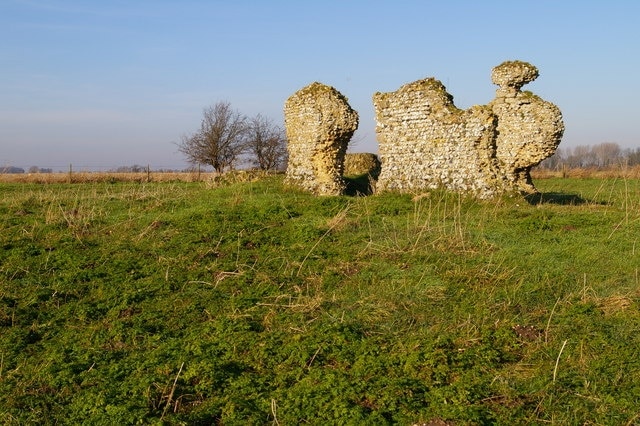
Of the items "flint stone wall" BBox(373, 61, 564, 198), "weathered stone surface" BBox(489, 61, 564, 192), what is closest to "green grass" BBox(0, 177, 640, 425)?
"flint stone wall" BBox(373, 61, 564, 198)

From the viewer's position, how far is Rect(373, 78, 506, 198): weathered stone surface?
13.2 meters

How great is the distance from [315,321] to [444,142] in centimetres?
822

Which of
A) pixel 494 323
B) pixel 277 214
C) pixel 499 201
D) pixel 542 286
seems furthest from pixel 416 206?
pixel 494 323

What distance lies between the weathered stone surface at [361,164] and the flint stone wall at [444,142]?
746 cm

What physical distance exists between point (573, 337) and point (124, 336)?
429 centimetres

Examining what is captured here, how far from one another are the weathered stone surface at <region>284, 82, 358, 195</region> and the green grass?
458cm

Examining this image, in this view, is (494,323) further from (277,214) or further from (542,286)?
(277,214)

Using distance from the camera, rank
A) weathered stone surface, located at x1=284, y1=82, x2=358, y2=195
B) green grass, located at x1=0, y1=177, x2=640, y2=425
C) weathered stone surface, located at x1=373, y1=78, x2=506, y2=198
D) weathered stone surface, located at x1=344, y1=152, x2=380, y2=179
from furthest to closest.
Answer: weathered stone surface, located at x1=344, y1=152, x2=380, y2=179 < weathered stone surface, located at x1=284, y1=82, x2=358, y2=195 < weathered stone surface, located at x1=373, y1=78, x2=506, y2=198 < green grass, located at x1=0, y1=177, x2=640, y2=425

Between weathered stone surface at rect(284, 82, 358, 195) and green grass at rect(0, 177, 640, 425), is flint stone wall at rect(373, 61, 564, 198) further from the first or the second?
green grass at rect(0, 177, 640, 425)

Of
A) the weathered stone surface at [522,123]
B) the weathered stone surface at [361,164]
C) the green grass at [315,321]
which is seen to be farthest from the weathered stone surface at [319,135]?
the weathered stone surface at [361,164]

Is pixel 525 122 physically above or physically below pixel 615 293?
above

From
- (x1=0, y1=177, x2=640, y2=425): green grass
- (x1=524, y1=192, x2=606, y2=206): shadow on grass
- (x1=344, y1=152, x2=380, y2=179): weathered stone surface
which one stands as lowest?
(x1=0, y1=177, x2=640, y2=425): green grass

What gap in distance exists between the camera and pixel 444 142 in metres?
13.6

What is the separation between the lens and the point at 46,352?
592cm
